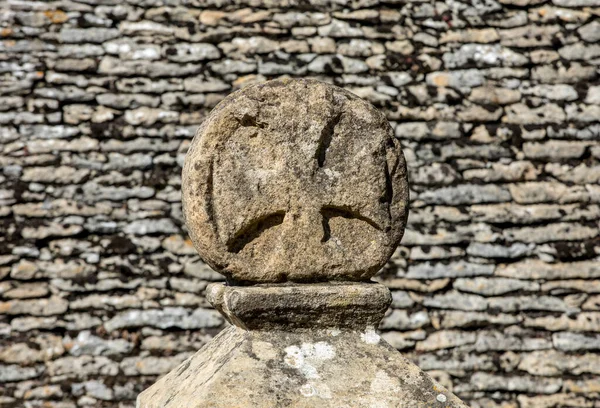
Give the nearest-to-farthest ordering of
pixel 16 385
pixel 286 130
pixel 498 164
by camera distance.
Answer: pixel 286 130, pixel 16 385, pixel 498 164

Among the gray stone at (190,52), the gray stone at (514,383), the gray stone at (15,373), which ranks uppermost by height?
the gray stone at (190,52)

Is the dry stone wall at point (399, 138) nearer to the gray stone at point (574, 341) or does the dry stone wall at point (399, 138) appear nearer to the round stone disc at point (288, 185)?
the gray stone at point (574, 341)

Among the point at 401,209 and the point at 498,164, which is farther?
the point at 498,164

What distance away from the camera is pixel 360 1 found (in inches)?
249

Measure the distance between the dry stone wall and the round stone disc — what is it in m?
3.55

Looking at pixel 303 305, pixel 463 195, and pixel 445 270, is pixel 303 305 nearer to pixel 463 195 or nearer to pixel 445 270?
pixel 445 270

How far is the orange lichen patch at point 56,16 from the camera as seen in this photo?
607 cm

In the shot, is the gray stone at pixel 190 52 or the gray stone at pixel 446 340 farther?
the gray stone at pixel 190 52

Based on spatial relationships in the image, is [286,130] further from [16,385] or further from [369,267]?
[16,385]

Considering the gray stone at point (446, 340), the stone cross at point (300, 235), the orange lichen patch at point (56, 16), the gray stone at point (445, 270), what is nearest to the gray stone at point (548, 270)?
the gray stone at point (445, 270)

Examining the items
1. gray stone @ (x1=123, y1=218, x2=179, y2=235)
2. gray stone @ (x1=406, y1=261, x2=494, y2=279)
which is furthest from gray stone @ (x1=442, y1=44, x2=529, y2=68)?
gray stone @ (x1=123, y1=218, x2=179, y2=235)

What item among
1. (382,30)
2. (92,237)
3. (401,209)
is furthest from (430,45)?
(401,209)

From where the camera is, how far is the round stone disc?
7.48 feet

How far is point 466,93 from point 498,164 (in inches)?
25.9
